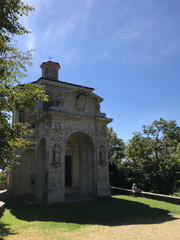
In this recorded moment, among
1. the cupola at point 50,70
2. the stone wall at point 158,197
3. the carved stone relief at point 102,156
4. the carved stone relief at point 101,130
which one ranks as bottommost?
the stone wall at point 158,197

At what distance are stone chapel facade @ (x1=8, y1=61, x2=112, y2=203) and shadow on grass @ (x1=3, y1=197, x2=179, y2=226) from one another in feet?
4.26

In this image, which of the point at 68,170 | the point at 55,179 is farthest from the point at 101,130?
the point at 55,179

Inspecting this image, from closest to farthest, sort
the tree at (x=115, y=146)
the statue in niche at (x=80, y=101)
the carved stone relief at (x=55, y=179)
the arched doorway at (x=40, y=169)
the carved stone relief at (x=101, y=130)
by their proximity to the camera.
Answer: the carved stone relief at (x=55, y=179), the arched doorway at (x=40, y=169), the statue in niche at (x=80, y=101), the carved stone relief at (x=101, y=130), the tree at (x=115, y=146)

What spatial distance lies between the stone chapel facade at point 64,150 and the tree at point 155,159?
634cm

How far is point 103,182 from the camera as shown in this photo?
Result: 15633 mm

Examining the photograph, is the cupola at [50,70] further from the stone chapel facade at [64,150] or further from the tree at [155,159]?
the tree at [155,159]

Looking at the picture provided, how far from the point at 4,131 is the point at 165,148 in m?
19.6

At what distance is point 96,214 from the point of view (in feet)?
→ 35.5

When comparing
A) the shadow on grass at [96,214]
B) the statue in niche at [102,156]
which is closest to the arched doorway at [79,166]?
the statue in niche at [102,156]

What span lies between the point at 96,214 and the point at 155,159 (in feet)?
40.5

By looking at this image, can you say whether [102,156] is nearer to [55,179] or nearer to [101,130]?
[101,130]

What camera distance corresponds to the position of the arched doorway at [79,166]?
1706 cm

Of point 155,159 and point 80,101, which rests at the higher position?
point 80,101

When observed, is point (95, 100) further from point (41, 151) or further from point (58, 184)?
point (58, 184)
